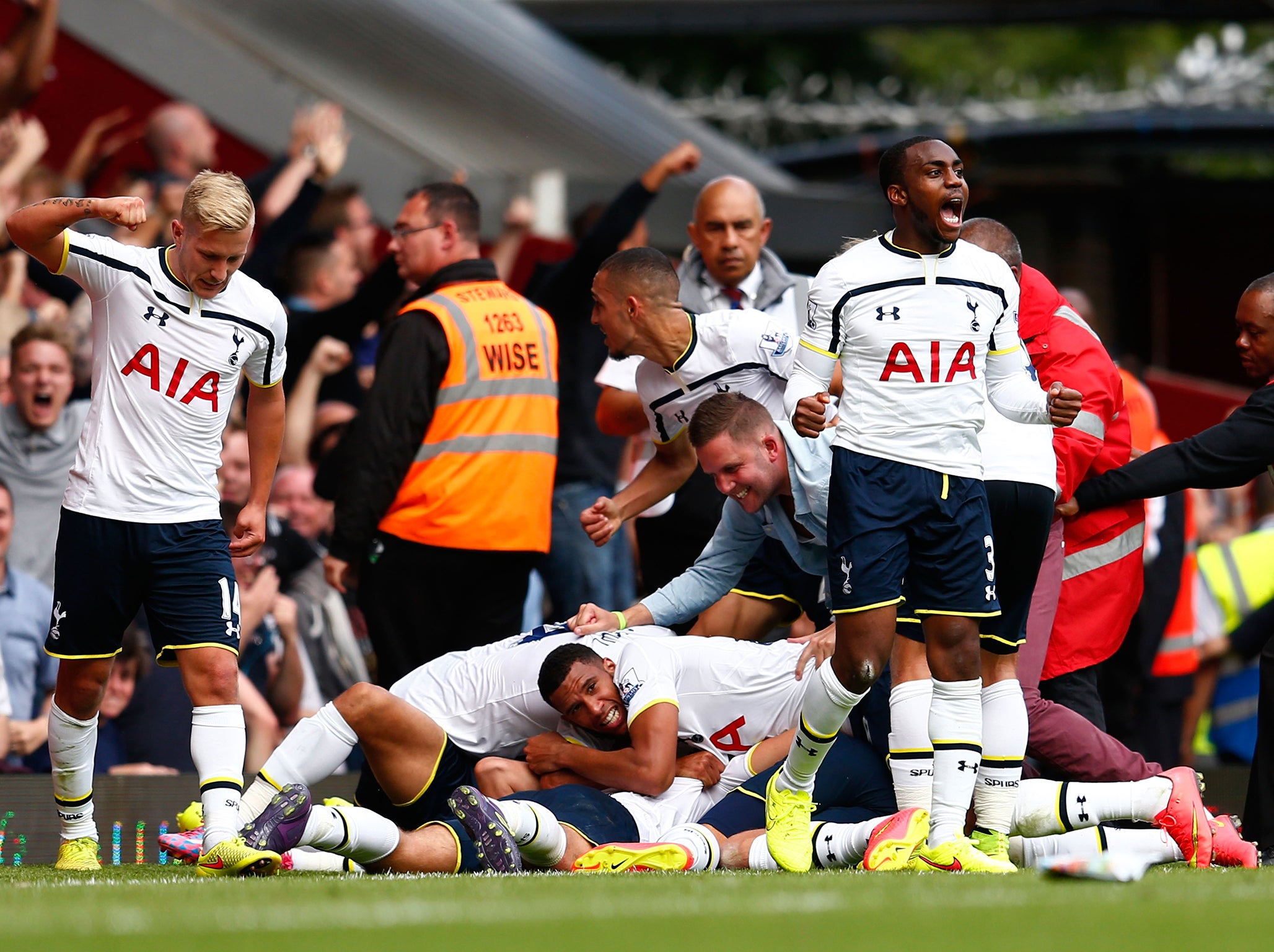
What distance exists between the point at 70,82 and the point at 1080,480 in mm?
7890

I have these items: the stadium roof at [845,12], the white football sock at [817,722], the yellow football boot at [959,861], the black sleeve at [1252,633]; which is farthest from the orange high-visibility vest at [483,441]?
the stadium roof at [845,12]

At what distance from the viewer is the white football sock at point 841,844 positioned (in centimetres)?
547

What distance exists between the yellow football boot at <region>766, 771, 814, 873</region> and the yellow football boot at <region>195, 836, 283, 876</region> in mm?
1523

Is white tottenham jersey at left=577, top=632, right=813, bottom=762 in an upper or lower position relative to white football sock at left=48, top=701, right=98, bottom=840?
upper

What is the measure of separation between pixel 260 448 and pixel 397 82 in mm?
7312

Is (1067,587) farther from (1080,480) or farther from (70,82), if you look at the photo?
(70,82)

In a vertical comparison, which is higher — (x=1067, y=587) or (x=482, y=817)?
(x=1067, y=587)

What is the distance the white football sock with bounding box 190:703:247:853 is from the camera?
17.2ft

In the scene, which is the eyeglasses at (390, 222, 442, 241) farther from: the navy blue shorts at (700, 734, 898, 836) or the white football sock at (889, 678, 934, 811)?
the white football sock at (889, 678, 934, 811)

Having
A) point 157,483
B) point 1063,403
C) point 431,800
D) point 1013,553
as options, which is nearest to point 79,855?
point 431,800

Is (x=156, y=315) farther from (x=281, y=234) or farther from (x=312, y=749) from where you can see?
(x=281, y=234)

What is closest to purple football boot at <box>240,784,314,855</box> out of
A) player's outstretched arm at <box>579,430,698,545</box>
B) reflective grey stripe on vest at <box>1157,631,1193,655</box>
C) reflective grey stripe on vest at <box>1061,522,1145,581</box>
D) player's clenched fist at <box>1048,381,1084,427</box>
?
player's outstretched arm at <box>579,430,698,545</box>

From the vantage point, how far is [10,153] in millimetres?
9156

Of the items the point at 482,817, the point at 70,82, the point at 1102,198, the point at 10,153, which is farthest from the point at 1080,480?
the point at 1102,198
